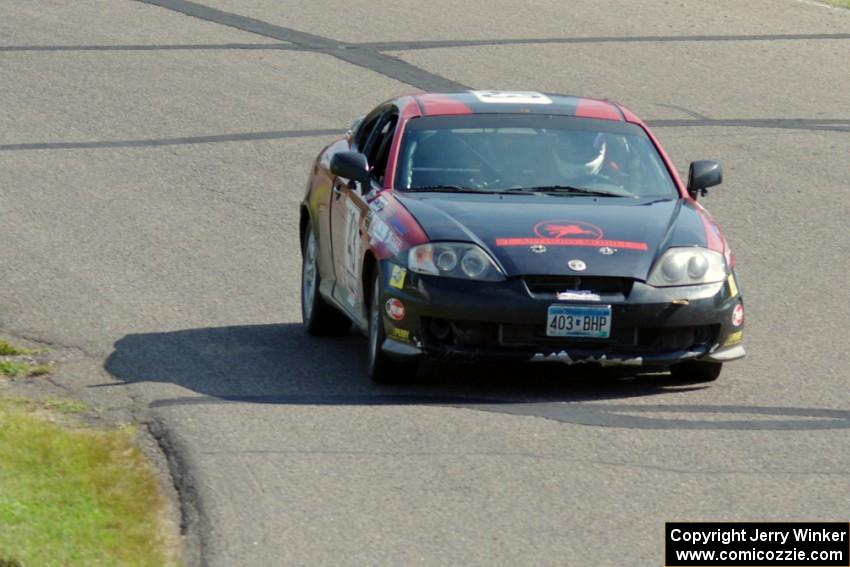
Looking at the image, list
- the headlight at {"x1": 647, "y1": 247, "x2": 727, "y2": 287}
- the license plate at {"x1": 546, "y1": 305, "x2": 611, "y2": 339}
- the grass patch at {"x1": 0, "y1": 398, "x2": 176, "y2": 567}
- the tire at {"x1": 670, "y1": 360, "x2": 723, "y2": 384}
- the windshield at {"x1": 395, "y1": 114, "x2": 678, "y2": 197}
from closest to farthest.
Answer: the grass patch at {"x1": 0, "y1": 398, "x2": 176, "y2": 567}
the license plate at {"x1": 546, "y1": 305, "x2": 611, "y2": 339}
the headlight at {"x1": 647, "y1": 247, "x2": 727, "y2": 287}
the tire at {"x1": 670, "y1": 360, "x2": 723, "y2": 384}
the windshield at {"x1": 395, "y1": 114, "x2": 678, "y2": 197}

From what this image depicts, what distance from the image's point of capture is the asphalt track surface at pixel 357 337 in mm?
7578

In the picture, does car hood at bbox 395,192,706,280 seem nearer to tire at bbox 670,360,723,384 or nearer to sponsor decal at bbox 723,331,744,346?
sponsor decal at bbox 723,331,744,346

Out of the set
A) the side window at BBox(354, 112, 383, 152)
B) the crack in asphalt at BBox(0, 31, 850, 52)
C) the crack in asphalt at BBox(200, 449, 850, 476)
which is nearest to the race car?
the side window at BBox(354, 112, 383, 152)

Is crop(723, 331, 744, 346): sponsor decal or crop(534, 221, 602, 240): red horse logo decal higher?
crop(534, 221, 602, 240): red horse logo decal

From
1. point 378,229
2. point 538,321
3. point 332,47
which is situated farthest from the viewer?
point 332,47

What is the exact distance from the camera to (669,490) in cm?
773

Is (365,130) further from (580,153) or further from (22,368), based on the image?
(22,368)

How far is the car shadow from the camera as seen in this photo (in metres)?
9.18

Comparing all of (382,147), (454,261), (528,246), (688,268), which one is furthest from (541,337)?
(382,147)

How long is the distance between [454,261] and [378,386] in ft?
2.78

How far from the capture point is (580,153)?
1069 cm

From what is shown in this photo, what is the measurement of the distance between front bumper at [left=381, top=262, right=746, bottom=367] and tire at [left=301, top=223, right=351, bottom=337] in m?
1.82

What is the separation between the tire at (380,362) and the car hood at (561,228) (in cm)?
48

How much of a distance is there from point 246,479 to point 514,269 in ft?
6.51
